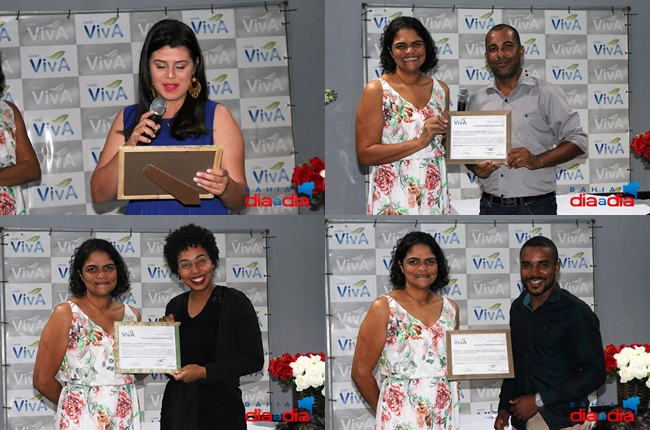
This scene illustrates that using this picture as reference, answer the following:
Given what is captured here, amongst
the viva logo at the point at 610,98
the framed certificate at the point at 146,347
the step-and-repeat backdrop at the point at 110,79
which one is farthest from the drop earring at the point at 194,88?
the viva logo at the point at 610,98

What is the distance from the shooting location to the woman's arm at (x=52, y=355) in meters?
2.45

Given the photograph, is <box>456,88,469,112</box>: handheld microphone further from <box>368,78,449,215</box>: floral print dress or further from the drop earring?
the drop earring

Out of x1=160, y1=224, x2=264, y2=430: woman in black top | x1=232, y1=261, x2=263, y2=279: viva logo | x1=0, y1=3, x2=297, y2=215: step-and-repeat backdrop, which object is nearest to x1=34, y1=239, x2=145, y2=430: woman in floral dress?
x1=160, y1=224, x2=264, y2=430: woman in black top

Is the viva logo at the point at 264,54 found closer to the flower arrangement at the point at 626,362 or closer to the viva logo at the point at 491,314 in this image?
the viva logo at the point at 491,314

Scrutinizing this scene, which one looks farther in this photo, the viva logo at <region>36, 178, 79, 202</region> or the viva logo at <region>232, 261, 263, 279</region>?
the viva logo at <region>36, 178, 79, 202</region>

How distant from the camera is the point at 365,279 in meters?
2.58

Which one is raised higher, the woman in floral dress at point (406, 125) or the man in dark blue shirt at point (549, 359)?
the woman in floral dress at point (406, 125)

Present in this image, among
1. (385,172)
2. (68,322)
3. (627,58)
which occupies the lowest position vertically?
(68,322)

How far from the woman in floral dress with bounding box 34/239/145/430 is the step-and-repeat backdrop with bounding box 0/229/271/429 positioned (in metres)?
0.04

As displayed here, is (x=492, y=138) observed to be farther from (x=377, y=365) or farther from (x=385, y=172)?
(x=377, y=365)

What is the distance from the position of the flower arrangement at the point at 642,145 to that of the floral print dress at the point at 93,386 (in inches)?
75.4

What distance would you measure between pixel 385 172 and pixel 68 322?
1216 mm

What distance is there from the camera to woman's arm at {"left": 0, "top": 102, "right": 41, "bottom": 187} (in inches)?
100

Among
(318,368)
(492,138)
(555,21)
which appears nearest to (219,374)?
(318,368)
